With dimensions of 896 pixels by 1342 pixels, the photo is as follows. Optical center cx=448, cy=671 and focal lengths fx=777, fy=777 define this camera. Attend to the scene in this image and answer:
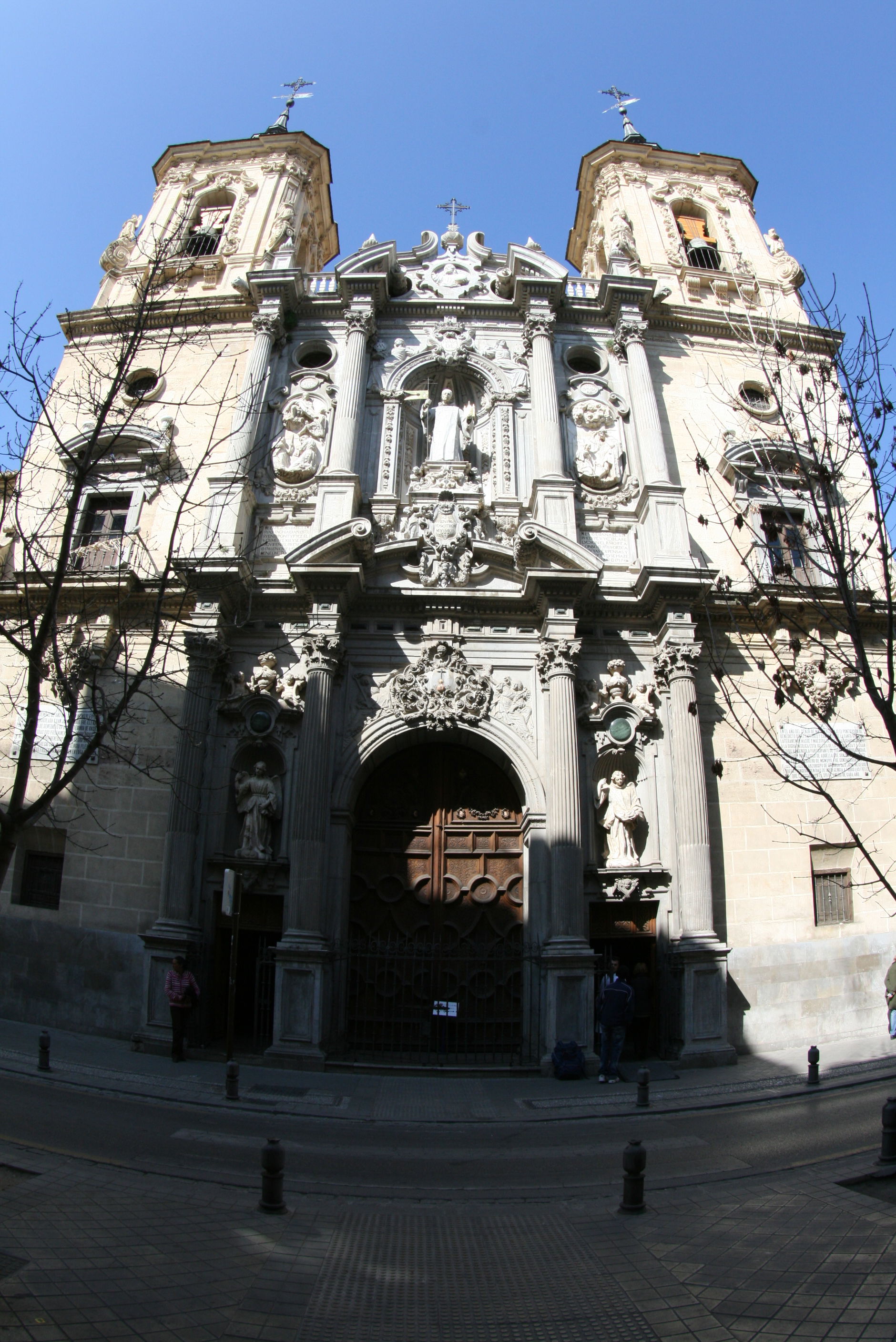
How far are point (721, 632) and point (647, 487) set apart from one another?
3592 mm

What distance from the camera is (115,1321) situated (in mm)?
4648

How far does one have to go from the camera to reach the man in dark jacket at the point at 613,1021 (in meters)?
11.8

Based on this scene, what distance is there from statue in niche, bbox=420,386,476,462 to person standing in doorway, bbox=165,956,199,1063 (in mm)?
12008

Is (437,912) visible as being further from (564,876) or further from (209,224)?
(209,224)

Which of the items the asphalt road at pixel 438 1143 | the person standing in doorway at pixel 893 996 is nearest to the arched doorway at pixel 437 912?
the asphalt road at pixel 438 1143

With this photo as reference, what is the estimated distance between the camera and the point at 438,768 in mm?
16078

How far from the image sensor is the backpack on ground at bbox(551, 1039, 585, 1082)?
40.6 ft

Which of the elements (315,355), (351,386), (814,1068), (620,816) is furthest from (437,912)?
(315,355)

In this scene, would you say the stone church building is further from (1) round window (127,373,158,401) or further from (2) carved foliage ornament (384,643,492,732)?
(1) round window (127,373,158,401)

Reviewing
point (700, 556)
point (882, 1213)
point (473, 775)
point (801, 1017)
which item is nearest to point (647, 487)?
point (700, 556)

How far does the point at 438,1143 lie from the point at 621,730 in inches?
333

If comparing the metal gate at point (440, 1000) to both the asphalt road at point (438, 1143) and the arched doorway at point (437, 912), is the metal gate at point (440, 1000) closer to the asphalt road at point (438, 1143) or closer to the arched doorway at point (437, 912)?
the arched doorway at point (437, 912)

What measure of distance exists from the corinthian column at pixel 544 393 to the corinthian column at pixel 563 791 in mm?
4631

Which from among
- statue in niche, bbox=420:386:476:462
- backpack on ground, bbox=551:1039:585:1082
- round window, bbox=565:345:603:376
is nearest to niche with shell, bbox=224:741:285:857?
backpack on ground, bbox=551:1039:585:1082
